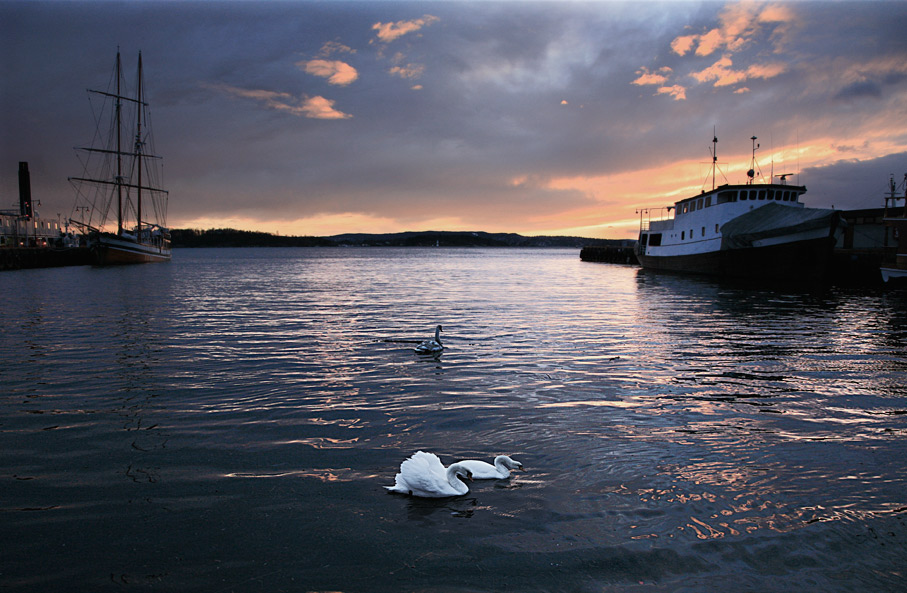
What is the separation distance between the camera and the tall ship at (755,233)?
1346 inches

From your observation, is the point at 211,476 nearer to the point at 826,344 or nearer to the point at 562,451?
the point at 562,451

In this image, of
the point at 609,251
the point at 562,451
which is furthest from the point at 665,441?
the point at 609,251

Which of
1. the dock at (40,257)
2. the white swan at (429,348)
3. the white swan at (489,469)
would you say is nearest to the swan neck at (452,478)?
the white swan at (489,469)

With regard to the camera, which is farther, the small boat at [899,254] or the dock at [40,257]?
the dock at [40,257]

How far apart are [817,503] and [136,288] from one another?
38.1 m

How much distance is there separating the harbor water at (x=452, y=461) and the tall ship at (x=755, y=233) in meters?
22.3

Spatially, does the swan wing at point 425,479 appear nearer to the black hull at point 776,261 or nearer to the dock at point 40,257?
the black hull at point 776,261

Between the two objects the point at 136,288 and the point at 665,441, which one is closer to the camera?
the point at 665,441

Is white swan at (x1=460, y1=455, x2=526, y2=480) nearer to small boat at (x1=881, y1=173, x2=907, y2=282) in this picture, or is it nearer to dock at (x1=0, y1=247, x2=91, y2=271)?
small boat at (x1=881, y1=173, x2=907, y2=282)

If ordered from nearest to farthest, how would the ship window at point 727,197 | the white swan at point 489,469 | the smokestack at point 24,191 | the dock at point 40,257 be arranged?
the white swan at point 489,469, the ship window at point 727,197, the dock at point 40,257, the smokestack at point 24,191

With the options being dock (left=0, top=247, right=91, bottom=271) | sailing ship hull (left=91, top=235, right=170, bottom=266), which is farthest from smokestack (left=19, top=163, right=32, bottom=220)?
sailing ship hull (left=91, top=235, right=170, bottom=266)

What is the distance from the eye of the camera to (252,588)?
4.32 meters

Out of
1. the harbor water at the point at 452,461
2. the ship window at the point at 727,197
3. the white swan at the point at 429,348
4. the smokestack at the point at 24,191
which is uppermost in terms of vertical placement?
the smokestack at the point at 24,191

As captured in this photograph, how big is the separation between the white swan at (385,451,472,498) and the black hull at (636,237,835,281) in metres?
37.0
